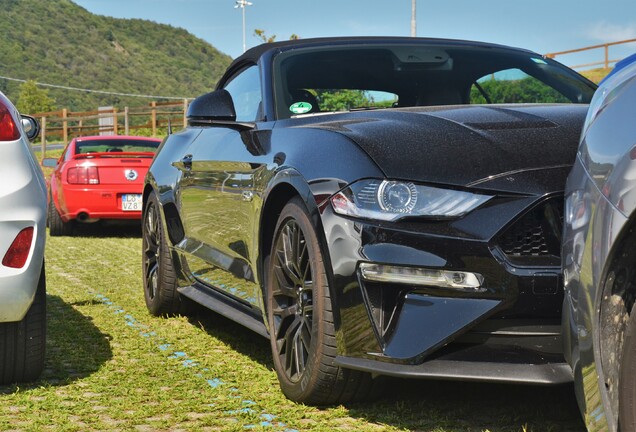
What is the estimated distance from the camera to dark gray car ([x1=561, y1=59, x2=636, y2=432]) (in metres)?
2.60

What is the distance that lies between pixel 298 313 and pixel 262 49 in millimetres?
1864

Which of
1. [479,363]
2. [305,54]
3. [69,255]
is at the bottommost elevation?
[69,255]

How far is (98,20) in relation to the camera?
450ft

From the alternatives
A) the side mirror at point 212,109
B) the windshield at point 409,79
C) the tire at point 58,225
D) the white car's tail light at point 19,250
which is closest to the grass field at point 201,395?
the white car's tail light at point 19,250

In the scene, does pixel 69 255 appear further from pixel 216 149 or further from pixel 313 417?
pixel 313 417

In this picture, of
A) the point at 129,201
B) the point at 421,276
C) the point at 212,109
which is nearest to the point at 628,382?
the point at 421,276

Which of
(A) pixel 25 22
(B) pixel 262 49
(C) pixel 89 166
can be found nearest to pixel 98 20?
(A) pixel 25 22

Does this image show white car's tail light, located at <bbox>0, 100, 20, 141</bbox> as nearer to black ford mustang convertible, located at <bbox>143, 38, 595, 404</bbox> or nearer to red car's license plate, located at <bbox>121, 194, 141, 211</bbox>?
black ford mustang convertible, located at <bbox>143, 38, 595, 404</bbox>

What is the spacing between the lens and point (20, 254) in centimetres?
442

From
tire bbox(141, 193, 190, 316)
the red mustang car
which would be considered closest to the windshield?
tire bbox(141, 193, 190, 316)

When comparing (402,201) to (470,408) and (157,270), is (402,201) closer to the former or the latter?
(470,408)

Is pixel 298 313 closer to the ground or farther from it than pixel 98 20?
closer to the ground

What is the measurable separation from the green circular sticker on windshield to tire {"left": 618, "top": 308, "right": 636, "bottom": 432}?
2644mm

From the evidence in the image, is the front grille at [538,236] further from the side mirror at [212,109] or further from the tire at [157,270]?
the tire at [157,270]
